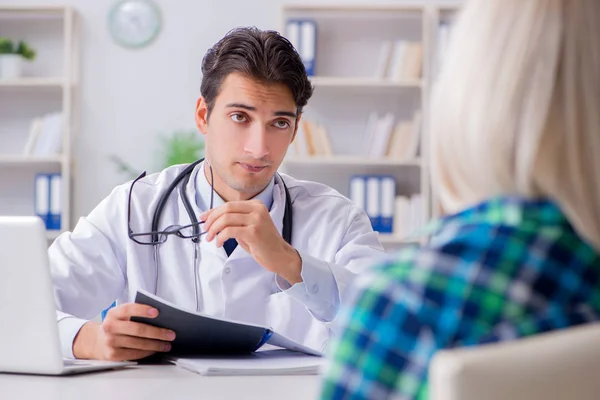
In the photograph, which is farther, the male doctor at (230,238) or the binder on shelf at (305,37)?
the binder on shelf at (305,37)

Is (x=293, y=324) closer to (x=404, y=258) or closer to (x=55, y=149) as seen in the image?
(x=404, y=258)

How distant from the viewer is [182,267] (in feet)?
6.24

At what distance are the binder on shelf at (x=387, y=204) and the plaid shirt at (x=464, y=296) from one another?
3.85 metres

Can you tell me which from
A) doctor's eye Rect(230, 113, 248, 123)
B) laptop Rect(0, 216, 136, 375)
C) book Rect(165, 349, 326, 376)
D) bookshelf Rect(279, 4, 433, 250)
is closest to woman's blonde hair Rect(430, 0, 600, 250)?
book Rect(165, 349, 326, 376)

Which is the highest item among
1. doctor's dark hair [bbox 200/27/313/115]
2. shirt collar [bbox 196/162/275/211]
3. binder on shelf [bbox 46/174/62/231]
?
doctor's dark hair [bbox 200/27/313/115]

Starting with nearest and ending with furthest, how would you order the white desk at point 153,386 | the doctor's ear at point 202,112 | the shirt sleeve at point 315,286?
the white desk at point 153,386, the shirt sleeve at point 315,286, the doctor's ear at point 202,112

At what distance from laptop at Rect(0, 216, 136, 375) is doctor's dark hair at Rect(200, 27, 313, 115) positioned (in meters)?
0.80

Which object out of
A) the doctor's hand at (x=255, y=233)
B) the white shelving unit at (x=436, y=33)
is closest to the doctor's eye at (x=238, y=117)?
the doctor's hand at (x=255, y=233)

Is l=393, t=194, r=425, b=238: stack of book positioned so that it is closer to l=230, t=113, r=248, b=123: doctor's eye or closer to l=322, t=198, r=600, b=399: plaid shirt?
l=230, t=113, r=248, b=123: doctor's eye

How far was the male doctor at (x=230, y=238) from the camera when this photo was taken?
188cm

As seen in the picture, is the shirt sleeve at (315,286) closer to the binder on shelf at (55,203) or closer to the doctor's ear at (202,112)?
the doctor's ear at (202,112)

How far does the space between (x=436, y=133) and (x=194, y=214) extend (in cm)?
131

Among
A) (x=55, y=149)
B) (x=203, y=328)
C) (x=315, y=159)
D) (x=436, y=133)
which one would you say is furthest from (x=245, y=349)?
(x=55, y=149)

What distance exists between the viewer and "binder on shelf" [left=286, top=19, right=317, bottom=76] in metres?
4.50
